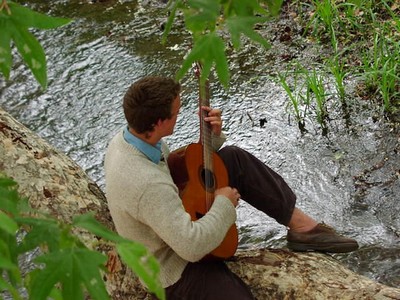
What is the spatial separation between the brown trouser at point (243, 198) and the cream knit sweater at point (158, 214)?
68 millimetres

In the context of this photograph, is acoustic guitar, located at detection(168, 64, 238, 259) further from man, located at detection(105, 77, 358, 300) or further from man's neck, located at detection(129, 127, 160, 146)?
man's neck, located at detection(129, 127, 160, 146)

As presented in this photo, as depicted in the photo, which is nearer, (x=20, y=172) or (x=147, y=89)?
(x=147, y=89)

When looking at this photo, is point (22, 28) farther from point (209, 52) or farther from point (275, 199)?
point (275, 199)

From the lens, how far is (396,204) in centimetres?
437

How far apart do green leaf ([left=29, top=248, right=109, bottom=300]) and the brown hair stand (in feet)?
5.28

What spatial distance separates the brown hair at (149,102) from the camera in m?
2.88

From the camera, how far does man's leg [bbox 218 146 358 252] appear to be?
3.41 meters

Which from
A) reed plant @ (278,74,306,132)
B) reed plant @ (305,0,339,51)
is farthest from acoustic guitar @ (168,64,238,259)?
reed plant @ (305,0,339,51)

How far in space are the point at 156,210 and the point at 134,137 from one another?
1.24ft

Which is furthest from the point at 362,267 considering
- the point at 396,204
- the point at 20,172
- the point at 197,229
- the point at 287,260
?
the point at 20,172

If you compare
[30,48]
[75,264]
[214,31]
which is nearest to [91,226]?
[75,264]

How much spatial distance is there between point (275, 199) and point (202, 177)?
1.82 ft

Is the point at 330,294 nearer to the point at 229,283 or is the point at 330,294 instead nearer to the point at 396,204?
the point at 229,283

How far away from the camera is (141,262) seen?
1.25 m
